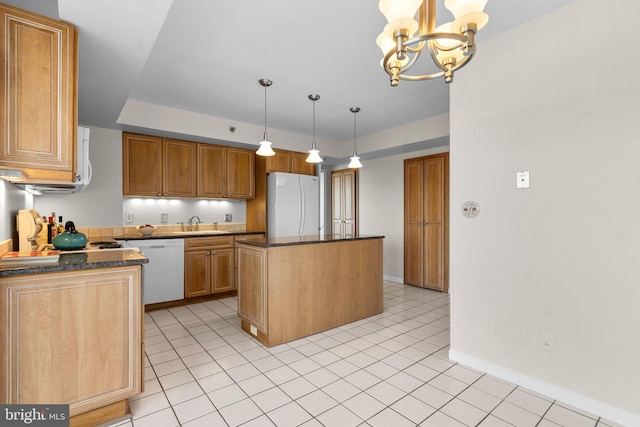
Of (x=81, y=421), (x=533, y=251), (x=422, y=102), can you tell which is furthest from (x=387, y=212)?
(x=81, y=421)

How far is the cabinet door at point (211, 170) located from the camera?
182 inches

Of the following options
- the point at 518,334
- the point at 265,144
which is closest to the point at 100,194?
the point at 265,144

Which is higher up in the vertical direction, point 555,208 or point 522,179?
point 522,179

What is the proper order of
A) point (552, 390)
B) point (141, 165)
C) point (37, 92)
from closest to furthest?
point (37, 92), point (552, 390), point (141, 165)

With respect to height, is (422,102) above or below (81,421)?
above

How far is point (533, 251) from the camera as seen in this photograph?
220cm

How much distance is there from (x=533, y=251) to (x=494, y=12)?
165cm

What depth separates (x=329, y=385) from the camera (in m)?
2.22

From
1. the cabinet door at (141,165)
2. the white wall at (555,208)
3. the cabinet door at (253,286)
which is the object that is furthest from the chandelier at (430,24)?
the cabinet door at (141,165)

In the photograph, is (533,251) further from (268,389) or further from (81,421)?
(81,421)

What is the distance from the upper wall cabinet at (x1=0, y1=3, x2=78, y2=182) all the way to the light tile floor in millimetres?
1632

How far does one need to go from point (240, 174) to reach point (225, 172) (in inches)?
9.9

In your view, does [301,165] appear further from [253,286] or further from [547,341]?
[547,341]

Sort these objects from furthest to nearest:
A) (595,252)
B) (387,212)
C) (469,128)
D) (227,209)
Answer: (387,212) < (227,209) < (469,128) < (595,252)
